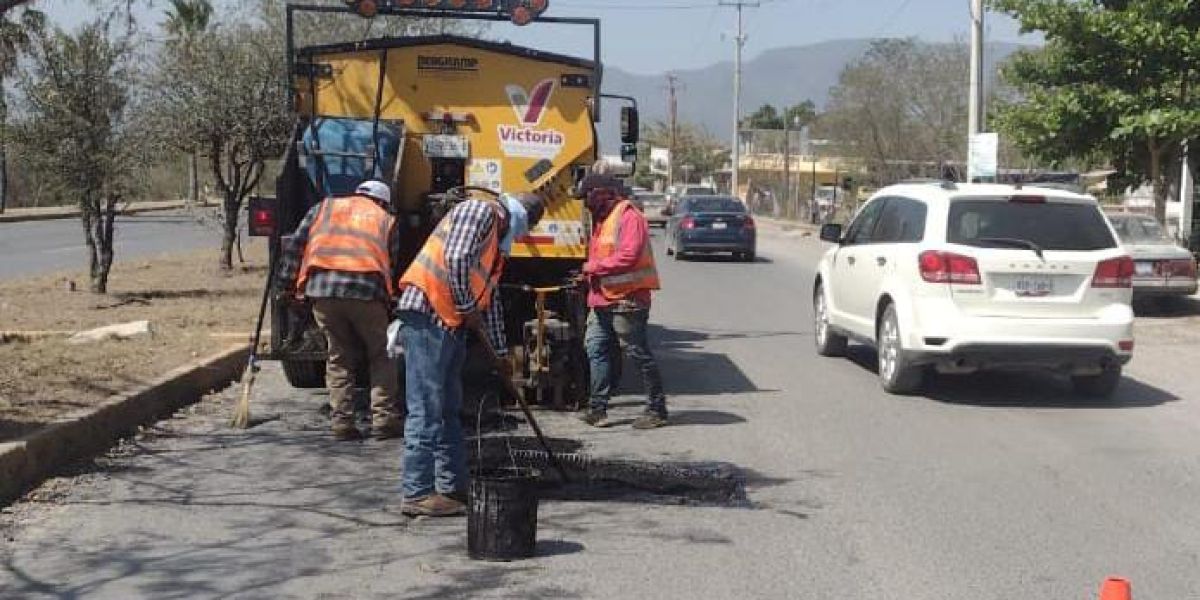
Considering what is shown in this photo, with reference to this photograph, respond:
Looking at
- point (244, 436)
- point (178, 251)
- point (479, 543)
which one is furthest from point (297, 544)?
point (178, 251)

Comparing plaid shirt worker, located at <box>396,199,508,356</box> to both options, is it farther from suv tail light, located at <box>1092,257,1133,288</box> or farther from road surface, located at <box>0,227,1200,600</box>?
suv tail light, located at <box>1092,257,1133,288</box>

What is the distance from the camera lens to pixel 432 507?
6.72 meters

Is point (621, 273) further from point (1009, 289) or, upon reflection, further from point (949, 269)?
point (1009, 289)

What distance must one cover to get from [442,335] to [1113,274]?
609cm

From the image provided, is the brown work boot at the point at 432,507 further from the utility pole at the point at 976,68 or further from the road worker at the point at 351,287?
the utility pole at the point at 976,68

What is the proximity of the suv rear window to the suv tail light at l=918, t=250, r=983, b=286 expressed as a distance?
19 centimetres

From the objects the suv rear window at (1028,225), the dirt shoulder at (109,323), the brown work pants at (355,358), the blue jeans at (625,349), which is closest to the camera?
the brown work pants at (355,358)

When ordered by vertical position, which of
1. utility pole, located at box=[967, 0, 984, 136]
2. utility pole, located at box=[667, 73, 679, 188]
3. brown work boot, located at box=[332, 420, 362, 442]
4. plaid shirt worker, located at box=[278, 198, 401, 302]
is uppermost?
utility pole, located at box=[667, 73, 679, 188]

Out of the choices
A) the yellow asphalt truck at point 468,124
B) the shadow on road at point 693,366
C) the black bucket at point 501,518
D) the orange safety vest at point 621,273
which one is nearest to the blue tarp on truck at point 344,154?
the yellow asphalt truck at point 468,124

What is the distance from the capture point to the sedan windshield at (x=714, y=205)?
30.1m

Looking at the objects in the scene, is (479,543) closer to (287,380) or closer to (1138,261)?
(287,380)

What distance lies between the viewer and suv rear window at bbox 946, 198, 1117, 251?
414 inches

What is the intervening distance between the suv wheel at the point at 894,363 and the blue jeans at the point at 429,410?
4.92 meters

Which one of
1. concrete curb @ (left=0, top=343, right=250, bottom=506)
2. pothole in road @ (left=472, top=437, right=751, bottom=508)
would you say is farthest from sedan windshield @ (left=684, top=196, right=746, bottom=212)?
pothole in road @ (left=472, top=437, right=751, bottom=508)
